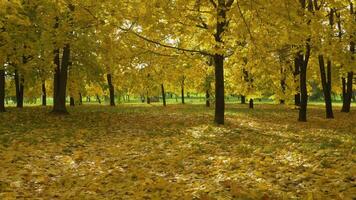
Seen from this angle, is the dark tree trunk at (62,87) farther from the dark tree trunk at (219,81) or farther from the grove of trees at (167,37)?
the dark tree trunk at (219,81)

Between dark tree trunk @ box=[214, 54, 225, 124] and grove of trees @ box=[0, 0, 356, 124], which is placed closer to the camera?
grove of trees @ box=[0, 0, 356, 124]

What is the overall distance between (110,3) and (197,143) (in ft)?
16.1

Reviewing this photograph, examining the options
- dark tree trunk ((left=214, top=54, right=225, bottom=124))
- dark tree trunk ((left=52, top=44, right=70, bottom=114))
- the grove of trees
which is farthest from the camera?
dark tree trunk ((left=52, top=44, right=70, bottom=114))

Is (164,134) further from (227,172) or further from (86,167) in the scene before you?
(227,172)

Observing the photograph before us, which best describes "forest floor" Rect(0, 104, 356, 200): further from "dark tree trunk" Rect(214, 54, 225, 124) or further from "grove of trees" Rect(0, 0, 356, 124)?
"dark tree trunk" Rect(214, 54, 225, 124)

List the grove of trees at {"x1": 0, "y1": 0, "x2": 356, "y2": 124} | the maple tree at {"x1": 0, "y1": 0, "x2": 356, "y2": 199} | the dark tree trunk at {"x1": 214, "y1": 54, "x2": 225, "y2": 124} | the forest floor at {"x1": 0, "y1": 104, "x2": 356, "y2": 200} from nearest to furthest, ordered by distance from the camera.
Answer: the forest floor at {"x1": 0, "y1": 104, "x2": 356, "y2": 200} < the maple tree at {"x1": 0, "y1": 0, "x2": 356, "y2": 199} < the grove of trees at {"x1": 0, "y1": 0, "x2": 356, "y2": 124} < the dark tree trunk at {"x1": 214, "y1": 54, "x2": 225, "y2": 124}

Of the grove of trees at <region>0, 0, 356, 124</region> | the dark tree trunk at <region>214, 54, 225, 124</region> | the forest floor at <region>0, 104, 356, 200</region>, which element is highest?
the grove of trees at <region>0, 0, 356, 124</region>

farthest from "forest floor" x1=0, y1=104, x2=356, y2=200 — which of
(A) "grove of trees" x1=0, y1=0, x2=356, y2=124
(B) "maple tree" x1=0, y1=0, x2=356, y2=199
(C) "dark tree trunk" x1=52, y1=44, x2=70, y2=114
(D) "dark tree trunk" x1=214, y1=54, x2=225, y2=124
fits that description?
(C) "dark tree trunk" x1=52, y1=44, x2=70, y2=114

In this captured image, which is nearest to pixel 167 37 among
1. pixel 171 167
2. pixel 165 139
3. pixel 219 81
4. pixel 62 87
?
pixel 219 81

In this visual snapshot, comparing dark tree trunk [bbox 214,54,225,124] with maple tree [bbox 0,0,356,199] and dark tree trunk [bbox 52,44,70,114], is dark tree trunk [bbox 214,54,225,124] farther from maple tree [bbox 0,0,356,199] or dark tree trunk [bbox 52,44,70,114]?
dark tree trunk [bbox 52,44,70,114]

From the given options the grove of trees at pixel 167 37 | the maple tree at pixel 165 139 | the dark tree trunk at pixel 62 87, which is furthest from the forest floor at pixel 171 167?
the dark tree trunk at pixel 62 87

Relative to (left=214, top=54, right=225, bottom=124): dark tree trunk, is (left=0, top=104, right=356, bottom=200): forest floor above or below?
below

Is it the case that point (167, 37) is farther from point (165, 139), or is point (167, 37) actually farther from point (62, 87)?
point (62, 87)

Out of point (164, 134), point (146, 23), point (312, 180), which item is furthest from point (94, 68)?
point (312, 180)
